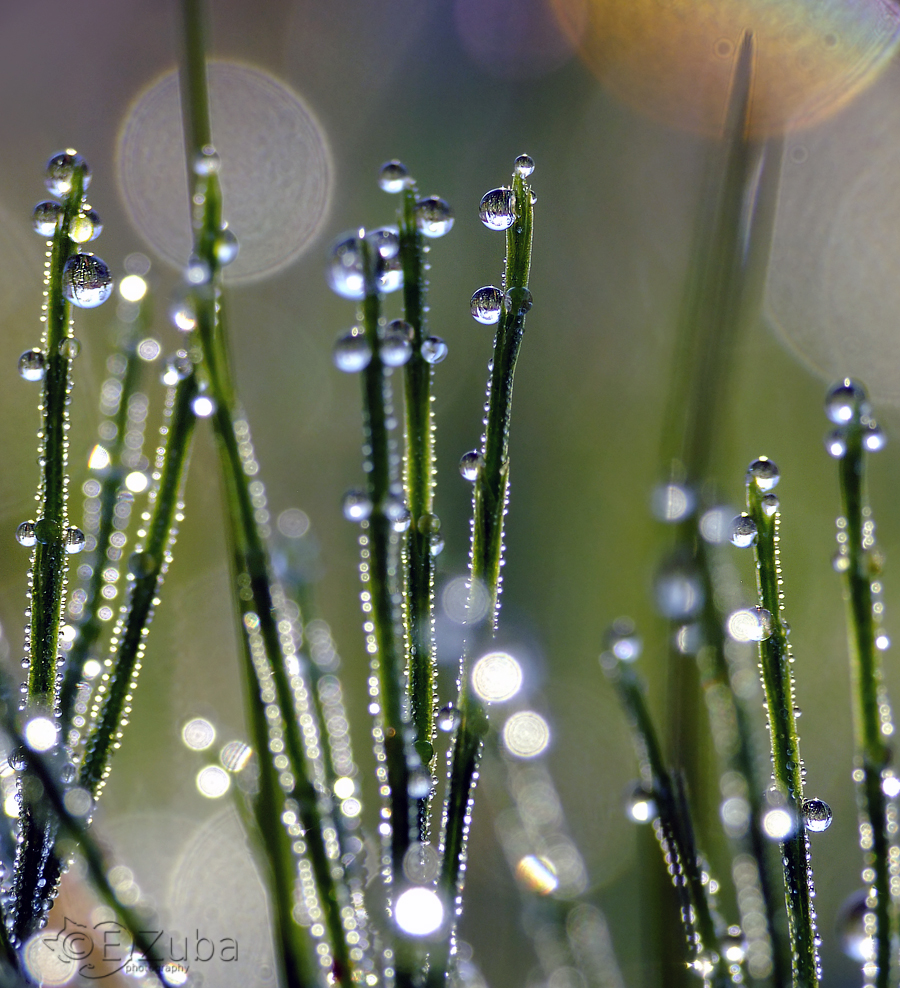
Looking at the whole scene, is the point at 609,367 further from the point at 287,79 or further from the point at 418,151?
the point at 287,79

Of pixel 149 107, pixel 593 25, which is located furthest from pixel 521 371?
pixel 149 107

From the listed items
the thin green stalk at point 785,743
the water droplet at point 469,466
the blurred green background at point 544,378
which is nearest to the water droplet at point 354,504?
the water droplet at point 469,466

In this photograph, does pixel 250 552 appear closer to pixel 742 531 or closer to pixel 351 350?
pixel 351 350

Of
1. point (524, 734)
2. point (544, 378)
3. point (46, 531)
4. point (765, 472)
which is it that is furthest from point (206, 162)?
point (544, 378)

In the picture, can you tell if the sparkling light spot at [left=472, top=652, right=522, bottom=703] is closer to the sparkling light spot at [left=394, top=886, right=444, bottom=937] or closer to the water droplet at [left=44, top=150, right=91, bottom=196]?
the sparkling light spot at [left=394, top=886, right=444, bottom=937]

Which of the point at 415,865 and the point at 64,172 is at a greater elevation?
the point at 64,172

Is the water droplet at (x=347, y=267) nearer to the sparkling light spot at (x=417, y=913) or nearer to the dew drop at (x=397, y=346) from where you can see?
the dew drop at (x=397, y=346)
